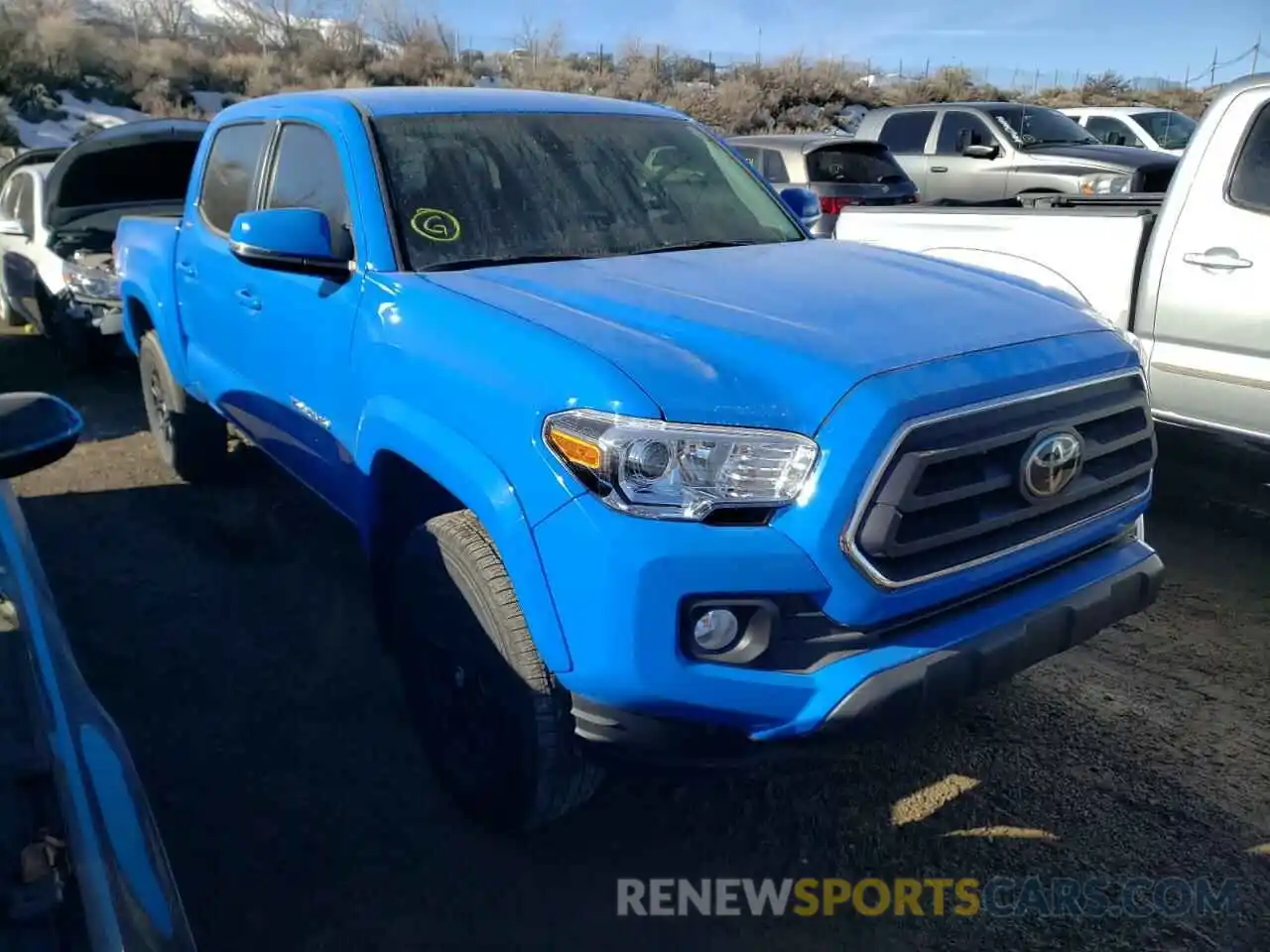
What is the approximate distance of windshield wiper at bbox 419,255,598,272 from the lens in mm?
3096

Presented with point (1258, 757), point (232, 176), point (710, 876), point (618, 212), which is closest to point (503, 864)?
point (710, 876)

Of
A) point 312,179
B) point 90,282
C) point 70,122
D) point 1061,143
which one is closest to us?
point 312,179

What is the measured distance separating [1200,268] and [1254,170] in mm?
474

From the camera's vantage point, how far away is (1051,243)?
5.02 meters

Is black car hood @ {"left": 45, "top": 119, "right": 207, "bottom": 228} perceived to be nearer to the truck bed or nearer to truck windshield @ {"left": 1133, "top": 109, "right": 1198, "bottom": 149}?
the truck bed

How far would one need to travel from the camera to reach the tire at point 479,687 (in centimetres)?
248

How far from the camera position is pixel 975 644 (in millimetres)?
2400

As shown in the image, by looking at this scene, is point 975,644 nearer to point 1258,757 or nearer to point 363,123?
point 1258,757

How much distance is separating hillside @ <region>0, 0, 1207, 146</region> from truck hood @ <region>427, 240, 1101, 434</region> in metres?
24.1

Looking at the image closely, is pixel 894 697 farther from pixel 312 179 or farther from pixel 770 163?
pixel 770 163

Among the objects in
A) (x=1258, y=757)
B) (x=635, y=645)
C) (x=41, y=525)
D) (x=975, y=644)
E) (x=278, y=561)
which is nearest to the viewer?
(x=635, y=645)

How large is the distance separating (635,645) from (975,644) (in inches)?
31.3

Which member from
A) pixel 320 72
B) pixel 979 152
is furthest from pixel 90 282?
pixel 320 72

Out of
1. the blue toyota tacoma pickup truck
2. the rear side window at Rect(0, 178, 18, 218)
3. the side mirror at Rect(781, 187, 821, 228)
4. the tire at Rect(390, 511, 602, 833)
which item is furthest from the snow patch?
the tire at Rect(390, 511, 602, 833)
